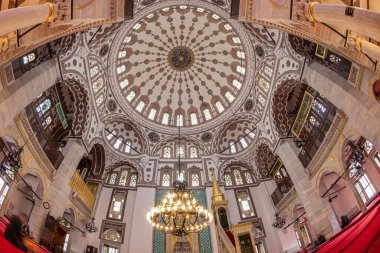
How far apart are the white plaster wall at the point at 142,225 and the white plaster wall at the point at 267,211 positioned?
808 centimetres

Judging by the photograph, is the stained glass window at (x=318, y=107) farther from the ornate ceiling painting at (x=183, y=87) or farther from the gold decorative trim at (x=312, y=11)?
the gold decorative trim at (x=312, y=11)

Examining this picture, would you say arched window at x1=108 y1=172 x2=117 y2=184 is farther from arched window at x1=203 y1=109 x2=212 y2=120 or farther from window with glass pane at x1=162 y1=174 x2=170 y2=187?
arched window at x1=203 y1=109 x2=212 y2=120

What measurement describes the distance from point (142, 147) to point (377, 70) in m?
A: 18.2

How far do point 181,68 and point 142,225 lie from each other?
13.5 metres

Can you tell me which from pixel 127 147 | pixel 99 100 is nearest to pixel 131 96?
pixel 99 100

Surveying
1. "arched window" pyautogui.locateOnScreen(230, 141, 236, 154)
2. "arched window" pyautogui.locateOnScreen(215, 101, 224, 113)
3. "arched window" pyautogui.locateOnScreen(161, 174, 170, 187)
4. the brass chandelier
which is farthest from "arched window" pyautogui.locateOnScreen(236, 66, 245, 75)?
the brass chandelier

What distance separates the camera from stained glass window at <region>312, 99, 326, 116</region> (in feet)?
51.1

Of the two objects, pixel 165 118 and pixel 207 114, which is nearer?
pixel 207 114

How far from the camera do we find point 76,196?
18047 mm

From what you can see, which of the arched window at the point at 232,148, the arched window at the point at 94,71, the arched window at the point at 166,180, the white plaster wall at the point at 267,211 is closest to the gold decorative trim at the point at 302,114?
the white plaster wall at the point at 267,211

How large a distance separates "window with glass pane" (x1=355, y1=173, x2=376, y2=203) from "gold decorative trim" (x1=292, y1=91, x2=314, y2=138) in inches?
171

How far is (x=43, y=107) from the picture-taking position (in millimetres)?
15422

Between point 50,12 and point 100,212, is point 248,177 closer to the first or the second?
point 100,212

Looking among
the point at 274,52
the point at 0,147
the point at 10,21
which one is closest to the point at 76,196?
the point at 0,147
